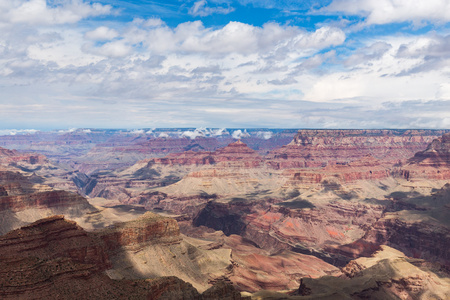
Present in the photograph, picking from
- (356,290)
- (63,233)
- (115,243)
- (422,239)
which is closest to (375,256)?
(356,290)

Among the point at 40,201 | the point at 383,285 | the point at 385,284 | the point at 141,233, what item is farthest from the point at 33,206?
the point at 385,284

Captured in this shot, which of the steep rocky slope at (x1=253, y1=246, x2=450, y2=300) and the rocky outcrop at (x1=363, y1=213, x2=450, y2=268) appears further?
the rocky outcrop at (x1=363, y1=213, x2=450, y2=268)

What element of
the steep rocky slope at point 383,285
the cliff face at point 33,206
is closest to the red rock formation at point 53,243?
the steep rocky slope at point 383,285

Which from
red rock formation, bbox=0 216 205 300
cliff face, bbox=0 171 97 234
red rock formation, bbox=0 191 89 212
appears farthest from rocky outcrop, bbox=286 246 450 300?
red rock formation, bbox=0 191 89 212

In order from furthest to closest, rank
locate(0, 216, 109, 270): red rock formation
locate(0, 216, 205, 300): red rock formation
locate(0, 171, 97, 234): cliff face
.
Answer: locate(0, 171, 97, 234): cliff face < locate(0, 216, 109, 270): red rock formation < locate(0, 216, 205, 300): red rock formation

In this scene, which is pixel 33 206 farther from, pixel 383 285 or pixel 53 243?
A: pixel 383 285

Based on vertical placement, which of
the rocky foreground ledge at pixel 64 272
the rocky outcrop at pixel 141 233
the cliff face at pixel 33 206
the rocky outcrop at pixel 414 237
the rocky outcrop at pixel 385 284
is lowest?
the rocky outcrop at pixel 414 237

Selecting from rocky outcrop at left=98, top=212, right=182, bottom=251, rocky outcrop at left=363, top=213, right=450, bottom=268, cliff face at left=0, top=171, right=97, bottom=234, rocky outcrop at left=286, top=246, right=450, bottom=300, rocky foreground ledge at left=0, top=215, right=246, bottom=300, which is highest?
rocky foreground ledge at left=0, top=215, right=246, bottom=300

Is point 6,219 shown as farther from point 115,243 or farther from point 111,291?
point 111,291

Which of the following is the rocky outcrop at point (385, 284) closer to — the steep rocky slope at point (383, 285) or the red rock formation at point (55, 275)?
the steep rocky slope at point (383, 285)

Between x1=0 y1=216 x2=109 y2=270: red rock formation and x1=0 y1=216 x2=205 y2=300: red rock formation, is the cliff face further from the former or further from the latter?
x1=0 y1=216 x2=205 y2=300: red rock formation

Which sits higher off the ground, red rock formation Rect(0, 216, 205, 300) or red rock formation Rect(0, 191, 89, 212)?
red rock formation Rect(0, 216, 205, 300)
